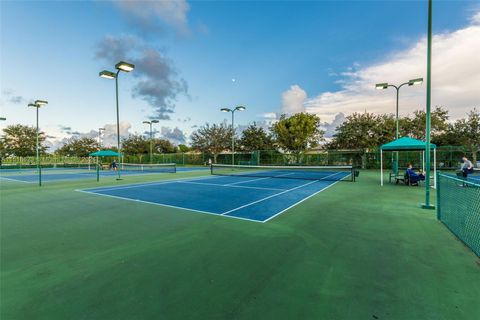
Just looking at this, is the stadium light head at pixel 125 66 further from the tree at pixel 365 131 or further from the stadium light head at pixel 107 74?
the tree at pixel 365 131

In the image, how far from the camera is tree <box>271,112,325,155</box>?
36.7 metres

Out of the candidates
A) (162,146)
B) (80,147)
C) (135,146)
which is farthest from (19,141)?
(162,146)

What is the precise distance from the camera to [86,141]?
211 feet

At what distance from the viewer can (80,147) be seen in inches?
2495

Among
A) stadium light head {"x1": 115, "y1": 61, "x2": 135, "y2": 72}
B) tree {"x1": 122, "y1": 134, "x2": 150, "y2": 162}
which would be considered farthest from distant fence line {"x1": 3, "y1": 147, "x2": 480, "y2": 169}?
stadium light head {"x1": 115, "y1": 61, "x2": 135, "y2": 72}

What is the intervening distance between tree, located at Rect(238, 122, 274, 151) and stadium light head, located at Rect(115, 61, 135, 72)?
31743 millimetres

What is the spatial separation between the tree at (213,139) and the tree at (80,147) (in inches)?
1321

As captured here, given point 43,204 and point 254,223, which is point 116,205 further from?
point 254,223

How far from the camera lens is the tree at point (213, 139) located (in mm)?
47594

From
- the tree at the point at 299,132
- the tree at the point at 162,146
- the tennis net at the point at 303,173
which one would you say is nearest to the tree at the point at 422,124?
the tree at the point at 299,132

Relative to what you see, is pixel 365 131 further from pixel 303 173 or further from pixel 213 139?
pixel 213 139

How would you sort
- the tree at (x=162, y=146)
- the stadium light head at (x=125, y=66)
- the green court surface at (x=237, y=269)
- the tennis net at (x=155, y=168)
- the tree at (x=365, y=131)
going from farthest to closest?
the tree at (x=162, y=146), the tree at (x=365, y=131), the tennis net at (x=155, y=168), the stadium light head at (x=125, y=66), the green court surface at (x=237, y=269)

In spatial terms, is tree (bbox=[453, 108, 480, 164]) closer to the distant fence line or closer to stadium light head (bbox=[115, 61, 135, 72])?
the distant fence line

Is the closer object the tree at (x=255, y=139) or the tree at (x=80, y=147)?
the tree at (x=255, y=139)
